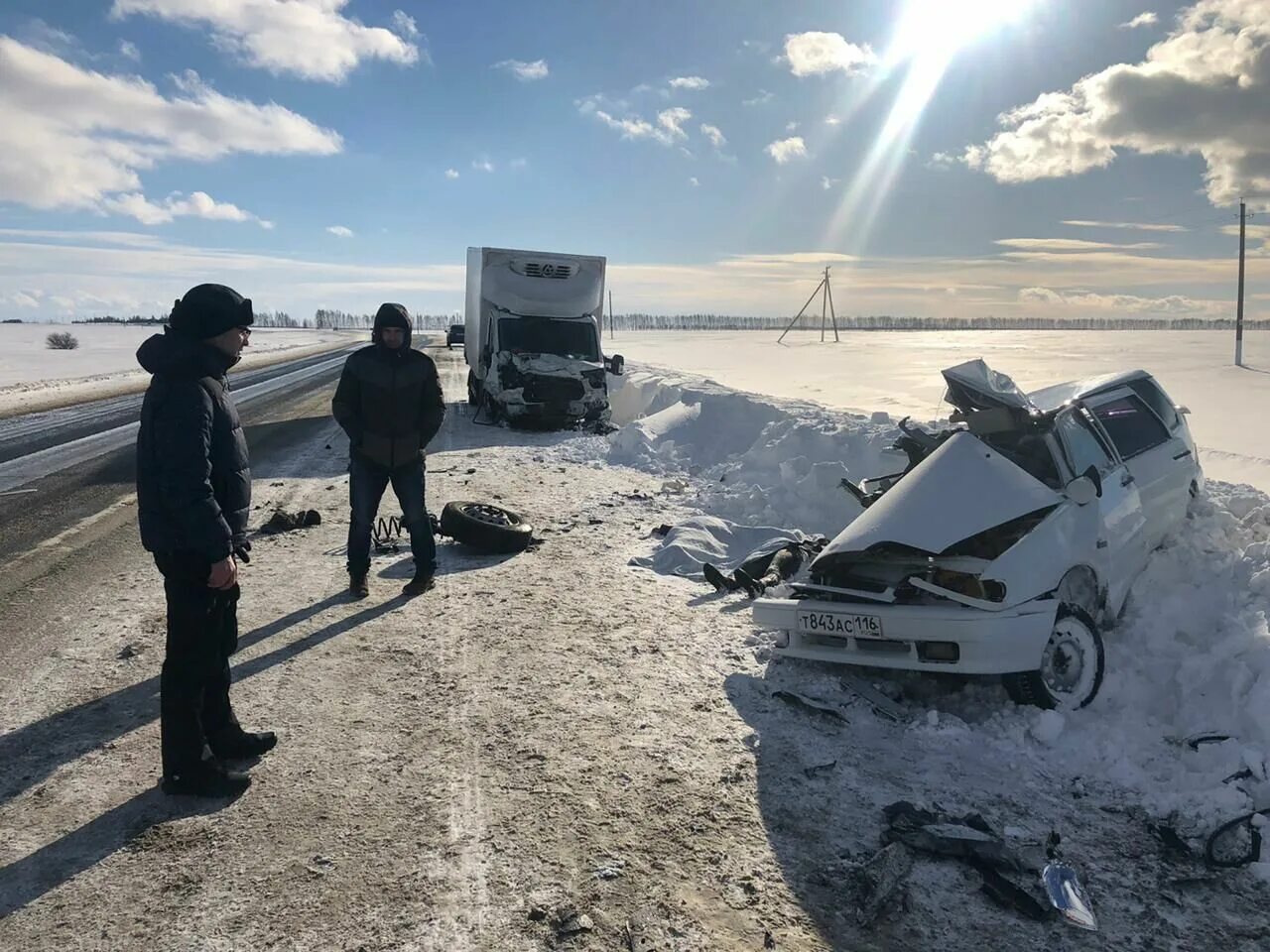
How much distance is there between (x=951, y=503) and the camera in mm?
4844

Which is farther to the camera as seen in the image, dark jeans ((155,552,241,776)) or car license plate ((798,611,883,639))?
car license plate ((798,611,883,639))

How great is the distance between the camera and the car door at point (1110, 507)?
17.0ft

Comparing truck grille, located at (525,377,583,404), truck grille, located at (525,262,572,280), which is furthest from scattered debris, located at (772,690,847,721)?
truck grille, located at (525,262,572,280)

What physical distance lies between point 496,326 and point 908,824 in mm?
13771

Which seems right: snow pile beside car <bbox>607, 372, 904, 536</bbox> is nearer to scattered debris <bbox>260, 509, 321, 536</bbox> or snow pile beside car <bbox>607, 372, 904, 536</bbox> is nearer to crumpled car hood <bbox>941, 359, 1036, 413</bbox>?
crumpled car hood <bbox>941, 359, 1036, 413</bbox>

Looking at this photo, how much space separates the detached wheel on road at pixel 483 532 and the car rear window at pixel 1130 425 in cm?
505

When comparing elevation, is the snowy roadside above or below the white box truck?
below

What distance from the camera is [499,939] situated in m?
2.68

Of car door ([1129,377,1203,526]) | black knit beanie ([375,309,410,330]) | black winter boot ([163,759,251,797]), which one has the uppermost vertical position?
black knit beanie ([375,309,410,330])

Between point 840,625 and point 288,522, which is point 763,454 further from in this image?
point 840,625

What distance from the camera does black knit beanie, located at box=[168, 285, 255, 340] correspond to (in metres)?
3.34

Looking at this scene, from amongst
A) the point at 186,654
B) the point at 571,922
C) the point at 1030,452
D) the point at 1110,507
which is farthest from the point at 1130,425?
the point at 186,654

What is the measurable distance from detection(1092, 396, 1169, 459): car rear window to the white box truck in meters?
10.4

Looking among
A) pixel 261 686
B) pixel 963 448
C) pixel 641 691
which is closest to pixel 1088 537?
pixel 963 448
